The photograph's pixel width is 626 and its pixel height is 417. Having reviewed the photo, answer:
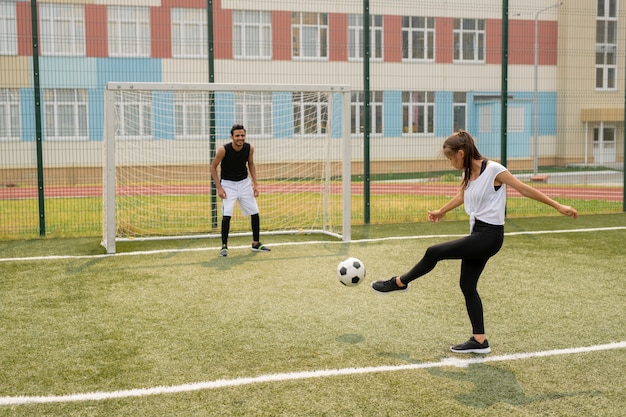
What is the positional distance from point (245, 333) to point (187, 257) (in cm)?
389

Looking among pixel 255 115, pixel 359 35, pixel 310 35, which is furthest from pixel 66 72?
pixel 359 35

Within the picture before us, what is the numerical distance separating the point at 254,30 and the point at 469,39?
9.17 meters

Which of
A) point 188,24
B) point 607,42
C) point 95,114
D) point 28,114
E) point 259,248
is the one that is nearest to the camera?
point 259,248

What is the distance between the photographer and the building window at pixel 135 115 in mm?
11359

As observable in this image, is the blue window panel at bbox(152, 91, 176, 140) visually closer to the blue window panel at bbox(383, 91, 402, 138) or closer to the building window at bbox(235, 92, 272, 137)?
the building window at bbox(235, 92, 272, 137)

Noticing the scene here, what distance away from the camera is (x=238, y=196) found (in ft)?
32.6

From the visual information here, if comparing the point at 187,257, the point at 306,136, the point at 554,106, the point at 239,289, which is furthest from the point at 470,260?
the point at 554,106

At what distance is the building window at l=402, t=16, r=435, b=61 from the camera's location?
91.7ft

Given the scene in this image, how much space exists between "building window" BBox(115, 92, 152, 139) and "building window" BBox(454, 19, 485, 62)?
17346 millimetres

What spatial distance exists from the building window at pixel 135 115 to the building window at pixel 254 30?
Result: 34.3 feet

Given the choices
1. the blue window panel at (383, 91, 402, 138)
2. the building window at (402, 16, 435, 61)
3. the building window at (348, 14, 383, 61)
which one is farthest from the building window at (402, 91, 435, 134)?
the building window at (402, 16, 435, 61)

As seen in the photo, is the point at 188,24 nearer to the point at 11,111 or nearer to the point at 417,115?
the point at 11,111

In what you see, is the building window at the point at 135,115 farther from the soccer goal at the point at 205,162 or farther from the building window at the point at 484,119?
the building window at the point at 484,119

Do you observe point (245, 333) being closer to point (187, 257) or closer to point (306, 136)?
point (187, 257)
